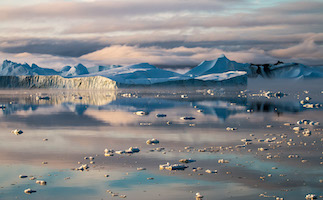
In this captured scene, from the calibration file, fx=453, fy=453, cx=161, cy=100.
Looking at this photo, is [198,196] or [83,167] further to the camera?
[83,167]

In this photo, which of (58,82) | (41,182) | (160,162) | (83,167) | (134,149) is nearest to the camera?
(41,182)

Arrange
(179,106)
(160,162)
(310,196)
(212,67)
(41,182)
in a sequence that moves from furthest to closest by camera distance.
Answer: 1. (212,67)
2. (179,106)
3. (160,162)
4. (41,182)
5. (310,196)

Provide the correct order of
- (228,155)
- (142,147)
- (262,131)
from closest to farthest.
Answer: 1. (228,155)
2. (142,147)
3. (262,131)

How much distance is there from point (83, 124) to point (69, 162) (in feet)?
36.2

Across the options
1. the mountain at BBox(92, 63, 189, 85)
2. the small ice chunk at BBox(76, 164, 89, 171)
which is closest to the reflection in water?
the small ice chunk at BBox(76, 164, 89, 171)

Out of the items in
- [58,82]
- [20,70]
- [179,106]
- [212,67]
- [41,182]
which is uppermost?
[20,70]

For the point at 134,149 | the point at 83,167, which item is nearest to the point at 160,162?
the point at 134,149

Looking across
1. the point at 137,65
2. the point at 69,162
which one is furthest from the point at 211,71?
the point at 69,162

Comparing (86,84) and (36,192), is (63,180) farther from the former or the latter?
(86,84)

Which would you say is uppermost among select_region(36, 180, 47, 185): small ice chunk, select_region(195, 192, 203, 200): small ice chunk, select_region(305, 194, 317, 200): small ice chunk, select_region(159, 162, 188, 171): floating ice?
select_region(159, 162, 188, 171): floating ice

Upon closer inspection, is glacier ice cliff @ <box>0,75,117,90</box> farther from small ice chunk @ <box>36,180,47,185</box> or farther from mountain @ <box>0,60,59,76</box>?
small ice chunk @ <box>36,180,47,185</box>

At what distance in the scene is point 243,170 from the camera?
12844 mm

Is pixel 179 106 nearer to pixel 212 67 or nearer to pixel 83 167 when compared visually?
pixel 83 167

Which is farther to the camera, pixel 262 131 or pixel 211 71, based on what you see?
pixel 211 71
